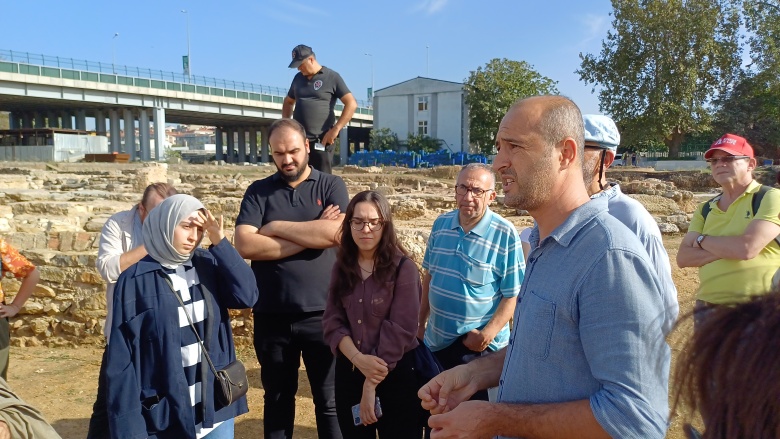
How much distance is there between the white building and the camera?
51.5 m

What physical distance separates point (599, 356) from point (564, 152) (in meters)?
0.56

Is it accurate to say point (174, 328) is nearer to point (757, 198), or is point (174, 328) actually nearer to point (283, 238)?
point (283, 238)

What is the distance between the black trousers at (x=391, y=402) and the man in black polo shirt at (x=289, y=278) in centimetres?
39

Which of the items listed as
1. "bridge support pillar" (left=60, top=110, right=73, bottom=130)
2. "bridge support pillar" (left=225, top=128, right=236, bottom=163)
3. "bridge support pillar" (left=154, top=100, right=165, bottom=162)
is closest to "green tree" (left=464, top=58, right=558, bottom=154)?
"bridge support pillar" (left=154, top=100, right=165, bottom=162)

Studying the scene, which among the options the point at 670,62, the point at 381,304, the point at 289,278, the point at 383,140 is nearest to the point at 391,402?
the point at 381,304

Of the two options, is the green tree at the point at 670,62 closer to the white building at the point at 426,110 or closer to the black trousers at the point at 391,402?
the white building at the point at 426,110

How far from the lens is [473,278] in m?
3.09

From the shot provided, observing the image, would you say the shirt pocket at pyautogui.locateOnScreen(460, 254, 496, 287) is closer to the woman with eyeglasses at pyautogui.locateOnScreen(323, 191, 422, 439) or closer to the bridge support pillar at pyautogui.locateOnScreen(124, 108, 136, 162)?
the woman with eyeglasses at pyautogui.locateOnScreen(323, 191, 422, 439)

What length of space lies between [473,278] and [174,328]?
153 cm

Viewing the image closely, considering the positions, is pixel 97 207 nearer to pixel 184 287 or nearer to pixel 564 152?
pixel 184 287

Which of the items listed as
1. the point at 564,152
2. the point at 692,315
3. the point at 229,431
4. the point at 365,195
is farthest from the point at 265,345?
the point at 692,315

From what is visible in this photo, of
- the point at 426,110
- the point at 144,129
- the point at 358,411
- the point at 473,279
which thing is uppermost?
the point at 426,110

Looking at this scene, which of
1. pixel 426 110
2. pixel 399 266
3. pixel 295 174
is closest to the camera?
pixel 399 266

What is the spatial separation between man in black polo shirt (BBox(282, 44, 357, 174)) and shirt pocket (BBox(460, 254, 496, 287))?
2.75 metres
